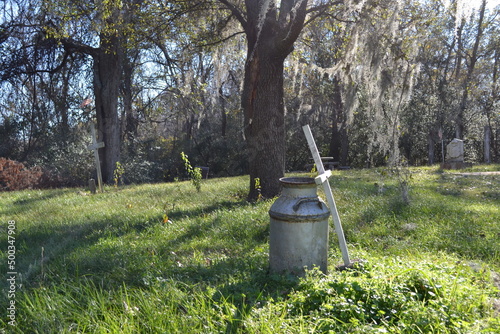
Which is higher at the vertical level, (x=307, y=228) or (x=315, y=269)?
(x=307, y=228)

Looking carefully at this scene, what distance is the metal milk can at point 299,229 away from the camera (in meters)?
3.70

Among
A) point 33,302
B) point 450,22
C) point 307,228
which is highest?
point 450,22

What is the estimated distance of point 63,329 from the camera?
262 cm

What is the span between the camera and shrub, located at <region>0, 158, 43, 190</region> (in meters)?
12.6

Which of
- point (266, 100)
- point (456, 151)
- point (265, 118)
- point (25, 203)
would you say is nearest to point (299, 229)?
point (265, 118)

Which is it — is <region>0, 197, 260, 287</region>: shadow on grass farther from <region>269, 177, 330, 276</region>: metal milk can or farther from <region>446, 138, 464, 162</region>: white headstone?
<region>446, 138, 464, 162</region>: white headstone

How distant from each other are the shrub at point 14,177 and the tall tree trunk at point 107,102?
2.38 metres

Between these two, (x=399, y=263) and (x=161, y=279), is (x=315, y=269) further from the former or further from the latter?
(x=161, y=279)

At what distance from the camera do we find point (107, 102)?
45.0 ft

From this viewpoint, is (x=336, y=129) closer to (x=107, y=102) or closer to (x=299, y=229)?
(x=107, y=102)

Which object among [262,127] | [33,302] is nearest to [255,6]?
[262,127]

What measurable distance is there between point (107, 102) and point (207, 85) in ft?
12.4

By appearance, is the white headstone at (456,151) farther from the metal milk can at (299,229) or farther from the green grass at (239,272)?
the metal milk can at (299,229)

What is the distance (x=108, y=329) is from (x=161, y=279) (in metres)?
0.93
